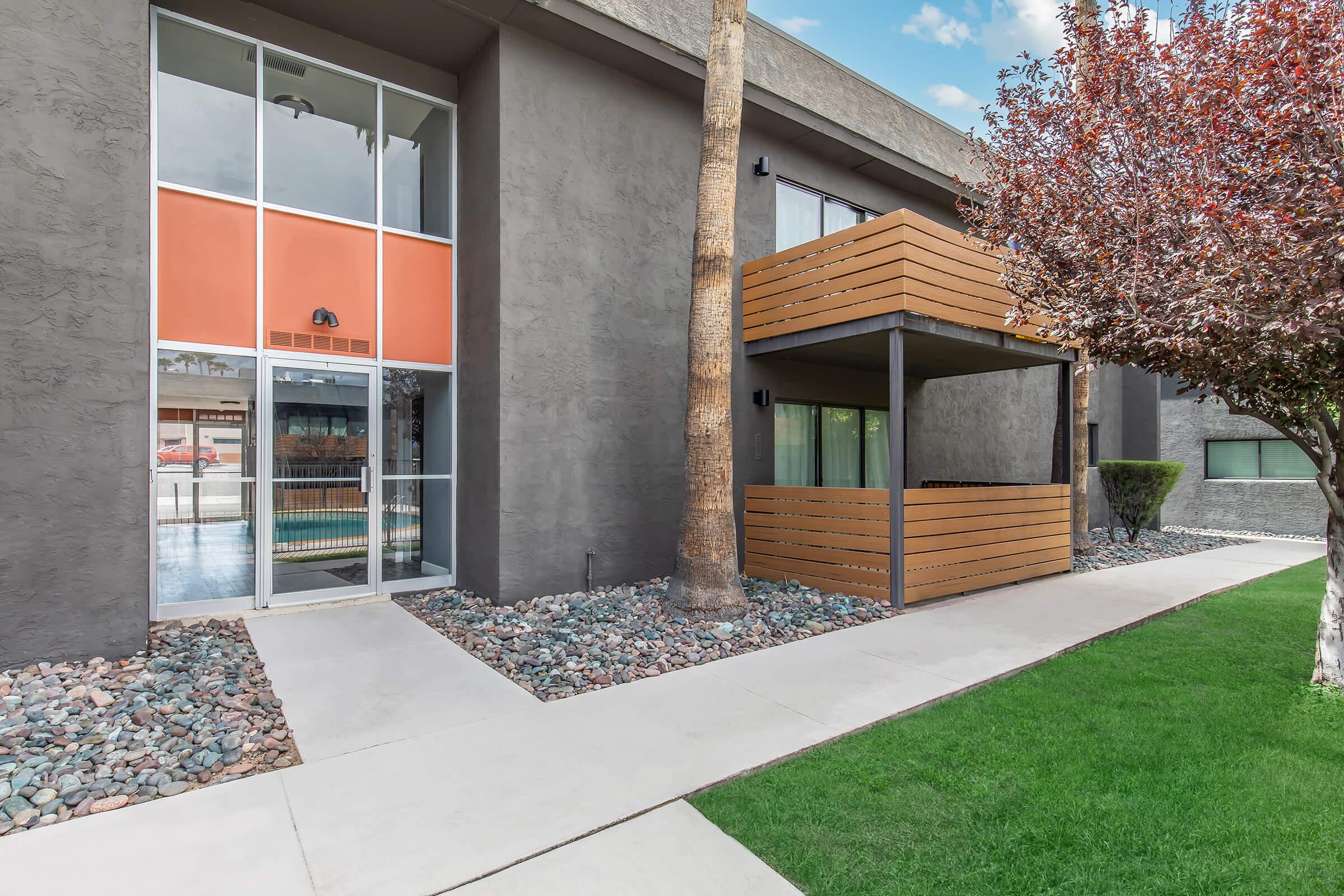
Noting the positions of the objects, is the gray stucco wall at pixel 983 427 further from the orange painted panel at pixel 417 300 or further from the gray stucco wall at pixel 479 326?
the orange painted panel at pixel 417 300

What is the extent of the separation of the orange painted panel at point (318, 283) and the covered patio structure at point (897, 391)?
13.9ft

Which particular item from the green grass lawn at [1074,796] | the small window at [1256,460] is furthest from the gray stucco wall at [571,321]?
the small window at [1256,460]

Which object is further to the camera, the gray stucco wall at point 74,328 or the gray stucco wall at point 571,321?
the gray stucco wall at point 571,321

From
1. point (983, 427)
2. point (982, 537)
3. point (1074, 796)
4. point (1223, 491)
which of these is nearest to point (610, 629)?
point (1074, 796)

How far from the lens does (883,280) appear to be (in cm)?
645

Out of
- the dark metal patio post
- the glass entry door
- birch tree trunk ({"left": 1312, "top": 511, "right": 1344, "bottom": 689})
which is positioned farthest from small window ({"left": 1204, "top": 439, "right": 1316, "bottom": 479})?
the glass entry door

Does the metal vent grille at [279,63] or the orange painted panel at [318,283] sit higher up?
the metal vent grille at [279,63]

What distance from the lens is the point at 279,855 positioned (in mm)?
2523

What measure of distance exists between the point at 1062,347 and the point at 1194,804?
629 cm

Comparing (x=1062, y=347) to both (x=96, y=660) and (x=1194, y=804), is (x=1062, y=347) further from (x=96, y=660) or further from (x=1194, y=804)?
(x=96, y=660)

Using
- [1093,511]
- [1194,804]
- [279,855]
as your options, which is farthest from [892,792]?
[1093,511]

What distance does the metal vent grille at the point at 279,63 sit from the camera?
6184 mm

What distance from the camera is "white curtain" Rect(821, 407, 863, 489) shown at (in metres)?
9.29

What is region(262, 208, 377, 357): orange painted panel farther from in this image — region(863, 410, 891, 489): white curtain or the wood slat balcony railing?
region(863, 410, 891, 489): white curtain
